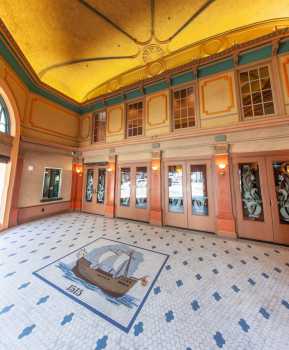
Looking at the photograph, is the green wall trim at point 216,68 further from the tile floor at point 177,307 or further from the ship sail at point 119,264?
the ship sail at point 119,264

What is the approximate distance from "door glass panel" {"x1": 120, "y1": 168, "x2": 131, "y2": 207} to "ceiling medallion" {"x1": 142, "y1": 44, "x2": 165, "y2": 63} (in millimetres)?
4346

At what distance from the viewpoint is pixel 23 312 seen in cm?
172

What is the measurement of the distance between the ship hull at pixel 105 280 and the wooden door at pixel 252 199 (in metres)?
3.36

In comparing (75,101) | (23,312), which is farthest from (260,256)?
(75,101)

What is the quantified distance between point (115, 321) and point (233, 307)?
1469 mm

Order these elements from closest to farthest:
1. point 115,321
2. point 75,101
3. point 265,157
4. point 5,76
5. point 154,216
Answer: 1. point 115,321
2. point 265,157
3. point 5,76
4. point 154,216
5. point 75,101

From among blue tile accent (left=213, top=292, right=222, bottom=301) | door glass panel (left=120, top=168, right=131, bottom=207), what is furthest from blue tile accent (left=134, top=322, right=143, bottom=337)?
door glass panel (left=120, top=168, right=131, bottom=207)

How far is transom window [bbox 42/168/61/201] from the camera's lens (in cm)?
601

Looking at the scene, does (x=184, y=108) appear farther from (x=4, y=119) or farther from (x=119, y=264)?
(x=4, y=119)

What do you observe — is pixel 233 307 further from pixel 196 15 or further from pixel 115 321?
pixel 196 15

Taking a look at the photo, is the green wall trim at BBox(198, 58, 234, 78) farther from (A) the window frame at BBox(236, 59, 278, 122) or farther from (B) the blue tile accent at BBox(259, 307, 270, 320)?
(B) the blue tile accent at BBox(259, 307, 270, 320)

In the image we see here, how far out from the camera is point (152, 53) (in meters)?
5.37

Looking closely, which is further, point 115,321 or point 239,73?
point 239,73

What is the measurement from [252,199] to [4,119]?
25.9 ft
